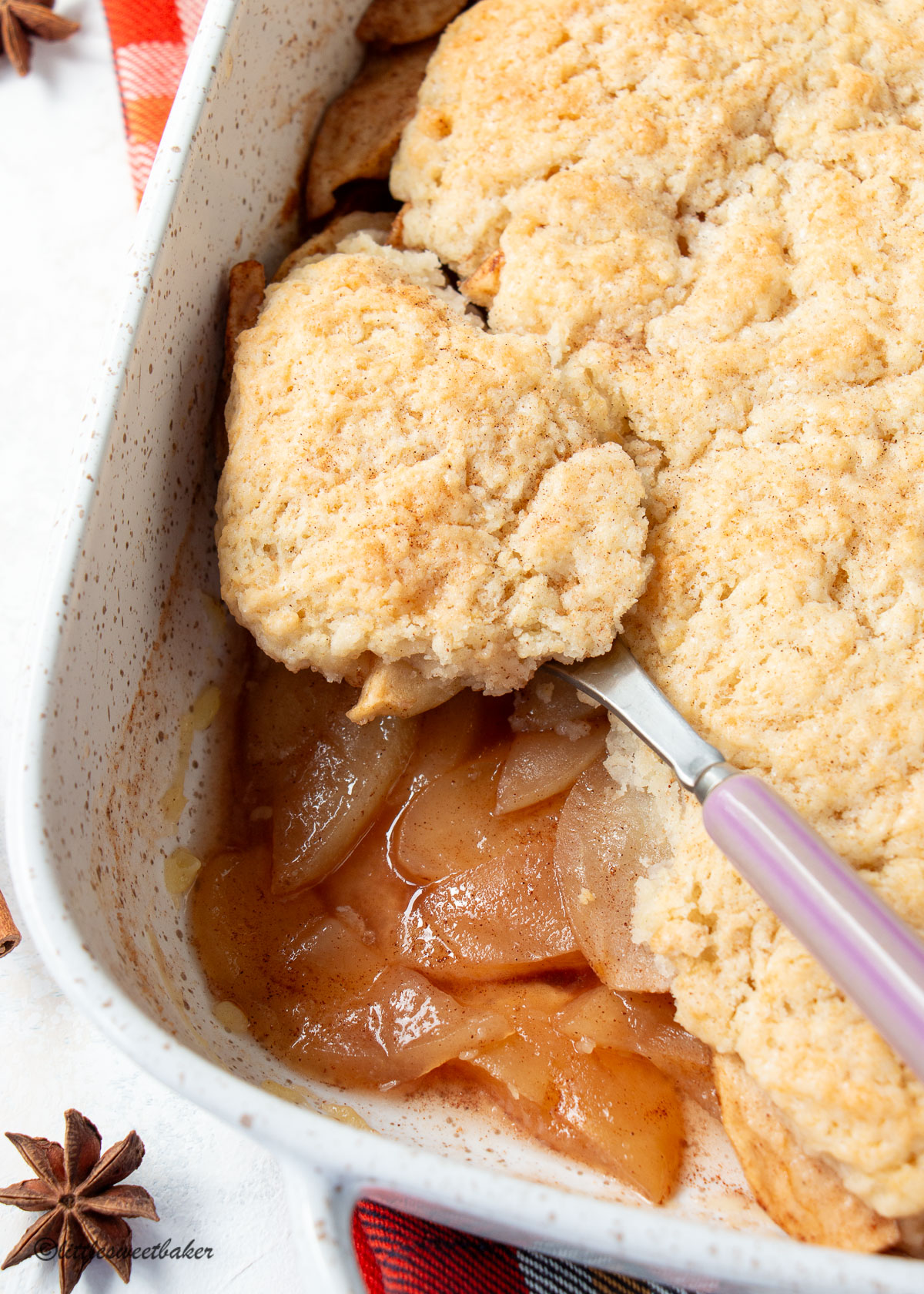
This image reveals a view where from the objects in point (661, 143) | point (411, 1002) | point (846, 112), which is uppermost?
point (661, 143)

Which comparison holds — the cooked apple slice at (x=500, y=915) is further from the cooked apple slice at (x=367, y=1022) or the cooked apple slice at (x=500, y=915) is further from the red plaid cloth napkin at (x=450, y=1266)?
the red plaid cloth napkin at (x=450, y=1266)

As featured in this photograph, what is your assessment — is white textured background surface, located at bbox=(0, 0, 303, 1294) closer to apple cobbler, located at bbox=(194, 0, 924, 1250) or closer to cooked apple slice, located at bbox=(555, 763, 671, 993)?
apple cobbler, located at bbox=(194, 0, 924, 1250)

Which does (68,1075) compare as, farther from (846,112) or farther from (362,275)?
(846,112)

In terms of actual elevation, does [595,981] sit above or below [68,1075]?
below

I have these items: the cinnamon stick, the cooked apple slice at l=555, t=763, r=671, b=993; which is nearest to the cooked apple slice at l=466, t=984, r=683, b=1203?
the cooked apple slice at l=555, t=763, r=671, b=993

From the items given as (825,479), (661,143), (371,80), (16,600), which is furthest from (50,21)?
(825,479)

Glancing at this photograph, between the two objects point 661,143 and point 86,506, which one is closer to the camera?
point 86,506

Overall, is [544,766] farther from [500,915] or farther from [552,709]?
[500,915]
